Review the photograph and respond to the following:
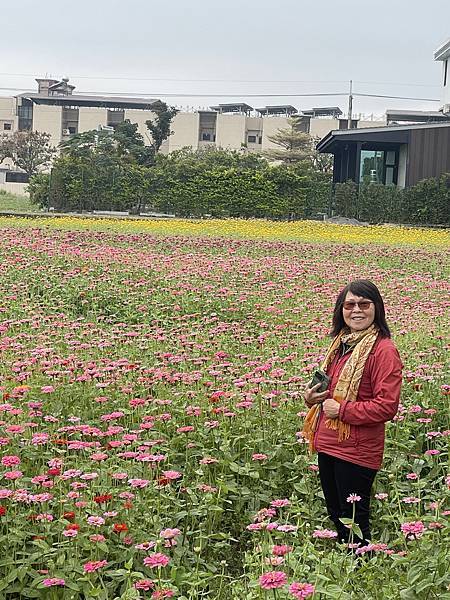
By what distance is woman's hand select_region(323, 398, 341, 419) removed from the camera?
4059 millimetres

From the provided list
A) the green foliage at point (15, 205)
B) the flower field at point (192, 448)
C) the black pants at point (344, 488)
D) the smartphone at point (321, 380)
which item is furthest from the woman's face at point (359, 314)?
the green foliage at point (15, 205)

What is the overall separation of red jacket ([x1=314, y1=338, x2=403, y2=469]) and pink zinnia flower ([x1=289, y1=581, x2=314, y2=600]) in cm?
142


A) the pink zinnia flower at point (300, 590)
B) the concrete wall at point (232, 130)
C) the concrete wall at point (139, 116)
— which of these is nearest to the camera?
the pink zinnia flower at point (300, 590)

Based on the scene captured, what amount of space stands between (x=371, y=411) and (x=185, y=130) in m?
70.3

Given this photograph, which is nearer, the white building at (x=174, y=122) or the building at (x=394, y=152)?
the building at (x=394, y=152)

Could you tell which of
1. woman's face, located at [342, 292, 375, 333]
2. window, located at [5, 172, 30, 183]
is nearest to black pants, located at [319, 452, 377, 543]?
woman's face, located at [342, 292, 375, 333]

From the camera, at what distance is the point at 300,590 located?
265cm

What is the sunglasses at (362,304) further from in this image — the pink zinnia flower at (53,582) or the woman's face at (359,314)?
the pink zinnia flower at (53,582)

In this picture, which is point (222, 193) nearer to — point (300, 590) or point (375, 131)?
point (375, 131)

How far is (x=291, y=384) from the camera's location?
572 cm

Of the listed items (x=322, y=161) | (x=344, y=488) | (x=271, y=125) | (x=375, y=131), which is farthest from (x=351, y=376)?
(x=271, y=125)

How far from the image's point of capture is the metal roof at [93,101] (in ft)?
241

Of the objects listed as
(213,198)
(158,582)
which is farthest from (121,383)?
(213,198)

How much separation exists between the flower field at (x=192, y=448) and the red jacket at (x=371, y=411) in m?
0.25
